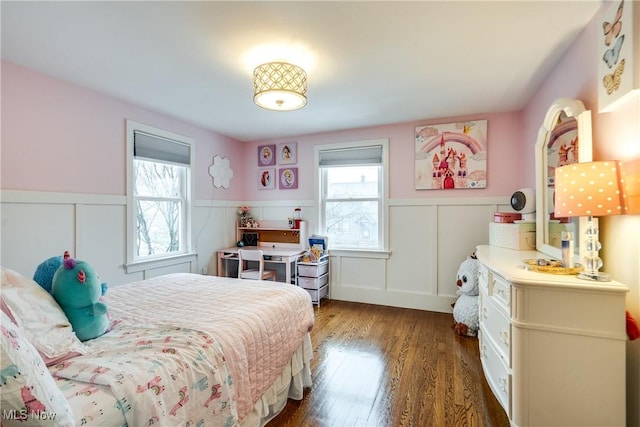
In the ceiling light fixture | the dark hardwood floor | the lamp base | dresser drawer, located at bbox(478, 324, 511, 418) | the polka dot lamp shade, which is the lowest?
the dark hardwood floor

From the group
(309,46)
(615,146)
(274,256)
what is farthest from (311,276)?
(615,146)

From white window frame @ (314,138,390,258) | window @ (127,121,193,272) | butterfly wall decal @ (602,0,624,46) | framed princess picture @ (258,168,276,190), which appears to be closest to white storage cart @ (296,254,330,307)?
white window frame @ (314,138,390,258)

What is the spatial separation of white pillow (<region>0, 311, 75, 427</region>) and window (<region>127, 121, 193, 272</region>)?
2370 millimetres

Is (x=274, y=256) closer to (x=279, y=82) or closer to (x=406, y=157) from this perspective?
(x=406, y=157)

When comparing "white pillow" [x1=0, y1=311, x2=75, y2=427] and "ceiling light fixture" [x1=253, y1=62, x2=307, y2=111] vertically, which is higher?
"ceiling light fixture" [x1=253, y1=62, x2=307, y2=111]

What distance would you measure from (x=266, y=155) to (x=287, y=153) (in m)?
0.37

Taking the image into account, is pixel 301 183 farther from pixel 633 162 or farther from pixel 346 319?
pixel 633 162

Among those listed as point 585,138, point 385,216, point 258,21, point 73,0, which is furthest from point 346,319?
point 73,0

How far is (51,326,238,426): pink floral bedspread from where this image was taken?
94 cm

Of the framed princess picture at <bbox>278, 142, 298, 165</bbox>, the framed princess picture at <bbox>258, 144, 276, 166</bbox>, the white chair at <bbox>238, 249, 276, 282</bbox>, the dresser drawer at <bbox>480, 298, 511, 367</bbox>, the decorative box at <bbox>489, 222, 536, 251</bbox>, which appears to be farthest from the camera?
the framed princess picture at <bbox>258, 144, 276, 166</bbox>

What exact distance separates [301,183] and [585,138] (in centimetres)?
311

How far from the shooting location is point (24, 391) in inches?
26.7

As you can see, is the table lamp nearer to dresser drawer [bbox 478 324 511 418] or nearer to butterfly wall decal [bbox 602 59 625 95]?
butterfly wall decal [bbox 602 59 625 95]

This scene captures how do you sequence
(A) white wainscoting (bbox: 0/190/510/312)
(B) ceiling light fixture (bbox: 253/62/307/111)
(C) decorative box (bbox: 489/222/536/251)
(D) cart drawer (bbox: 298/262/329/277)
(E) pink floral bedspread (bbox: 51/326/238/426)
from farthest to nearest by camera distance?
1. (D) cart drawer (bbox: 298/262/329/277)
2. (C) decorative box (bbox: 489/222/536/251)
3. (A) white wainscoting (bbox: 0/190/510/312)
4. (B) ceiling light fixture (bbox: 253/62/307/111)
5. (E) pink floral bedspread (bbox: 51/326/238/426)
